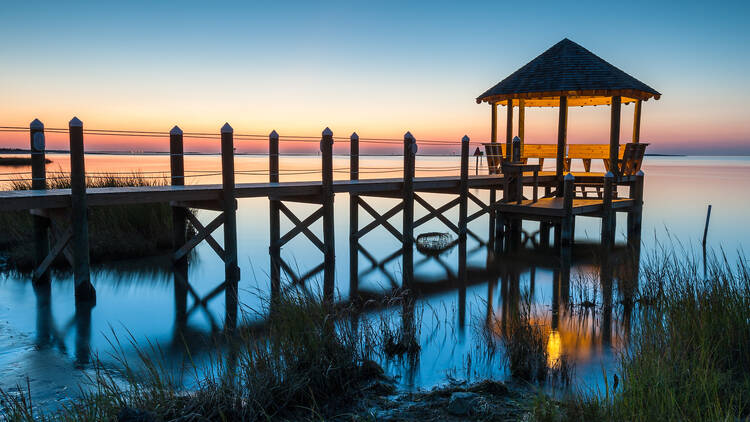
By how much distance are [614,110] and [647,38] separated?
7.31 m

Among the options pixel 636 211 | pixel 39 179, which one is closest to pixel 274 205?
pixel 39 179

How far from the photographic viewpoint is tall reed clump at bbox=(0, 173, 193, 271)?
1110cm

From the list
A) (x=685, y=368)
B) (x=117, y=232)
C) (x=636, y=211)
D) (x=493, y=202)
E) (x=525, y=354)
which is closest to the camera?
(x=685, y=368)

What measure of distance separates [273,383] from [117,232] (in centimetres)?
863

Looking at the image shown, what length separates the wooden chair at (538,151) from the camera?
16.5 meters

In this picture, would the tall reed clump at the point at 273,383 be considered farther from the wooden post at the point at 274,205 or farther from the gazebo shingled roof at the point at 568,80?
the gazebo shingled roof at the point at 568,80

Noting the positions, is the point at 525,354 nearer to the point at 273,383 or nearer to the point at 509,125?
the point at 273,383

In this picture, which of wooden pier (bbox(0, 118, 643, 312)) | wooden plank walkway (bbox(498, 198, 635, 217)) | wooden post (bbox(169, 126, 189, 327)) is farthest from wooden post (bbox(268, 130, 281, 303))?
wooden plank walkway (bbox(498, 198, 635, 217))

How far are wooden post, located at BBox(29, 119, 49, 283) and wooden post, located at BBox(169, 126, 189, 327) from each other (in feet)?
6.63

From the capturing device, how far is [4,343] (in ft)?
21.5

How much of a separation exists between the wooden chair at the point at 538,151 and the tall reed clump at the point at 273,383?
12562mm

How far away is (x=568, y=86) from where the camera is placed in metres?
14.4

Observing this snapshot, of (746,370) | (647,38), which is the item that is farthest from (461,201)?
(647,38)

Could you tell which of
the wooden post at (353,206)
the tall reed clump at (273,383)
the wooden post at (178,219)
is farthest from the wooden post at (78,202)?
the wooden post at (353,206)
